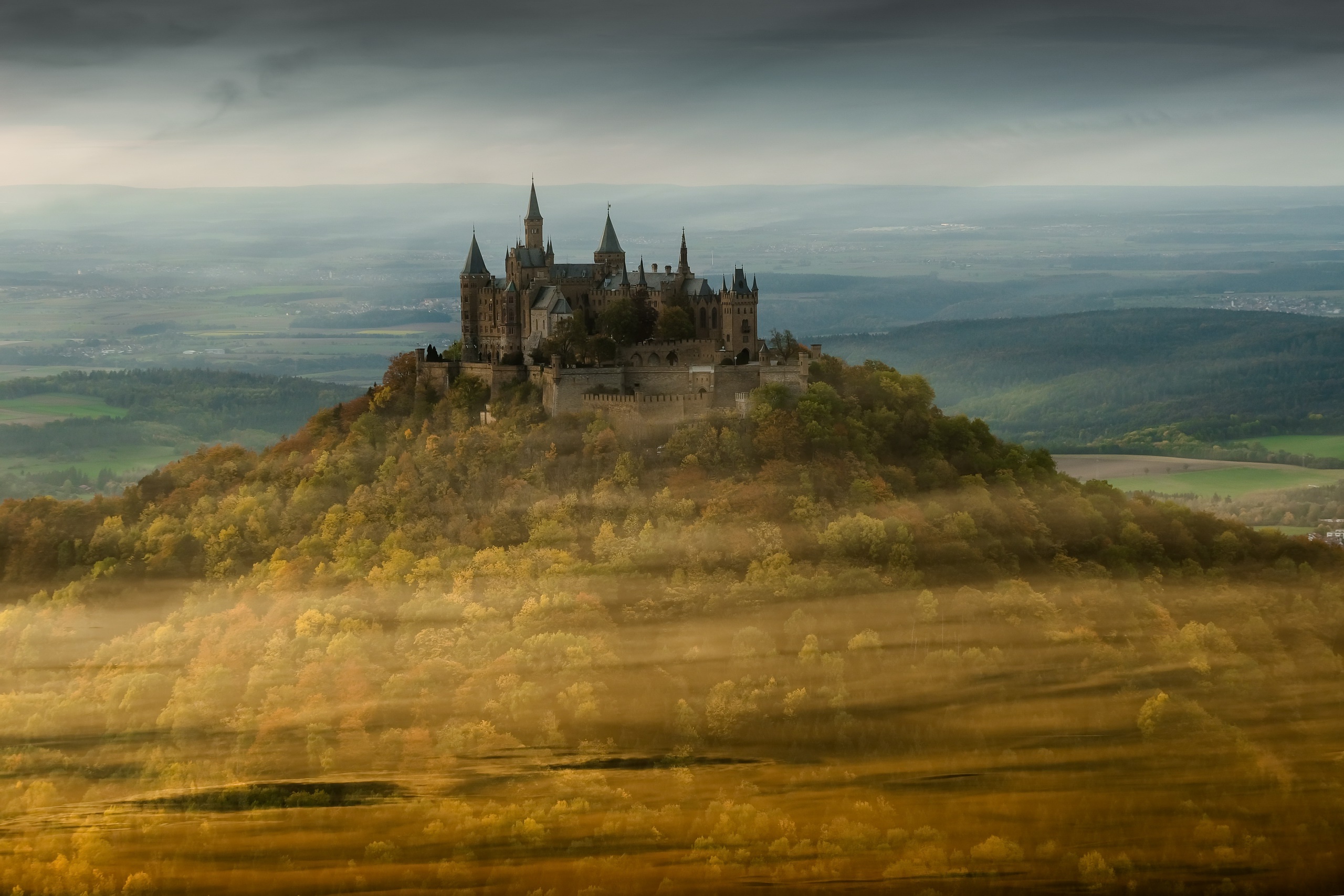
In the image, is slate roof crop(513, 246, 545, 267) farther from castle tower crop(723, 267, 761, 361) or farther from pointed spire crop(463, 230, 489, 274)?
castle tower crop(723, 267, 761, 361)

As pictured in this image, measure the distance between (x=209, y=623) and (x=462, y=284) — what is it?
18.3ft

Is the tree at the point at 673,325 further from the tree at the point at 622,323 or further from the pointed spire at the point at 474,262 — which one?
the pointed spire at the point at 474,262

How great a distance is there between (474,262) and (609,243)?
4.76ft

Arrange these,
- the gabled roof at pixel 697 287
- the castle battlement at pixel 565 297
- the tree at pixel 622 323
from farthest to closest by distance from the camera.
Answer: the gabled roof at pixel 697 287 < the castle battlement at pixel 565 297 < the tree at pixel 622 323

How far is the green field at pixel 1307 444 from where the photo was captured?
15.7 meters

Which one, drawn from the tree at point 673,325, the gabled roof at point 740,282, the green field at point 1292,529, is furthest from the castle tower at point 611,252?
the green field at point 1292,529

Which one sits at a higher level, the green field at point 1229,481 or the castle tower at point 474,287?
the castle tower at point 474,287

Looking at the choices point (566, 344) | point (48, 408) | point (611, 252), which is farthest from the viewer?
point (611, 252)

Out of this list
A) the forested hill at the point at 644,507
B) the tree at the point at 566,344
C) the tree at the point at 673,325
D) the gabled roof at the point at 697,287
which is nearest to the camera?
the forested hill at the point at 644,507

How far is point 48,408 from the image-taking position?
45.2ft

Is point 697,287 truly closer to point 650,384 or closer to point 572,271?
point 572,271

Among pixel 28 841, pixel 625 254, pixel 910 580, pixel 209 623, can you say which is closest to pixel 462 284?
pixel 625 254

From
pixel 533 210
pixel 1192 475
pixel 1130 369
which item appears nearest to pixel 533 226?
pixel 533 210

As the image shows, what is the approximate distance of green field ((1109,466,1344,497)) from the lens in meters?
14.0
